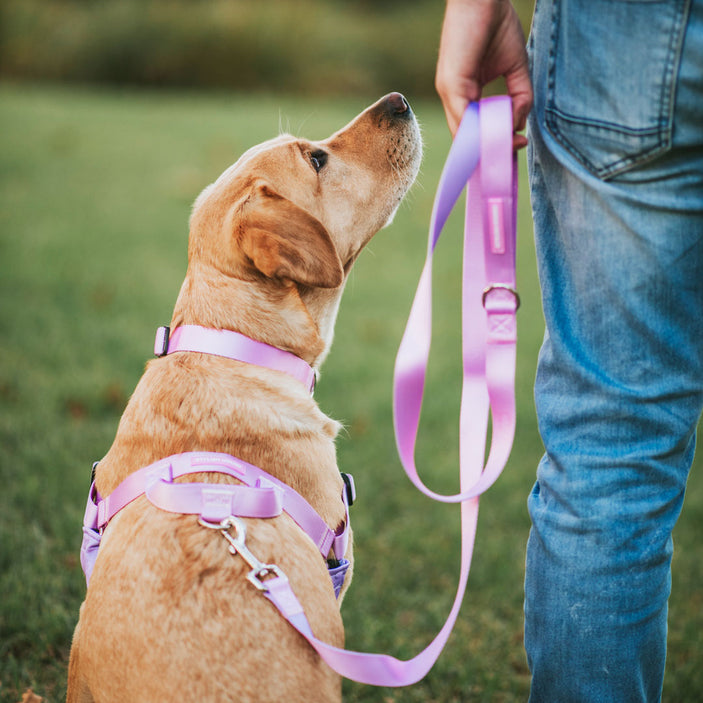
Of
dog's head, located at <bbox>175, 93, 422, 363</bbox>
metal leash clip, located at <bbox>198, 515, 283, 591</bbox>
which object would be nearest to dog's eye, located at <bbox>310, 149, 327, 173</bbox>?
dog's head, located at <bbox>175, 93, 422, 363</bbox>

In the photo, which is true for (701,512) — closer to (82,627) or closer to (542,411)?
(542,411)

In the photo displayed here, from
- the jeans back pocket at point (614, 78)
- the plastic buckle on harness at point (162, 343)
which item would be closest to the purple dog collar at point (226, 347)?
the plastic buckle on harness at point (162, 343)

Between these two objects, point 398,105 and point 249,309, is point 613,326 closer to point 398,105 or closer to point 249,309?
point 249,309

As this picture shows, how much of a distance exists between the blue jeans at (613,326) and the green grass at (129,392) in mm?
1180

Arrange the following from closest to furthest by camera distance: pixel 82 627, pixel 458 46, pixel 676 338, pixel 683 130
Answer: pixel 683 130 → pixel 676 338 → pixel 458 46 → pixel 82 627

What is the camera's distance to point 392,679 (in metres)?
1.75

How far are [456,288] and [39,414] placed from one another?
422 centimetres

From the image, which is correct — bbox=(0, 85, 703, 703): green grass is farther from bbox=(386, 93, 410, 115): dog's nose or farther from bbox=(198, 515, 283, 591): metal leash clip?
bbox=(198, 515, 283, 591): metal leash clip

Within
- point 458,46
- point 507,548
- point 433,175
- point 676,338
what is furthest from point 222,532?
point 433,175

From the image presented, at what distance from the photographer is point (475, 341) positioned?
1883 mm

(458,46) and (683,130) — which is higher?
(458,46)

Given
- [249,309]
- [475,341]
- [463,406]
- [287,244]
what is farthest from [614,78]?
[249,309]

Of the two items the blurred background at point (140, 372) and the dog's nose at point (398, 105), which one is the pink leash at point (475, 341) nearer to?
the dog's nose at point (398, 105)

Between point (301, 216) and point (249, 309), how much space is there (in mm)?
318
